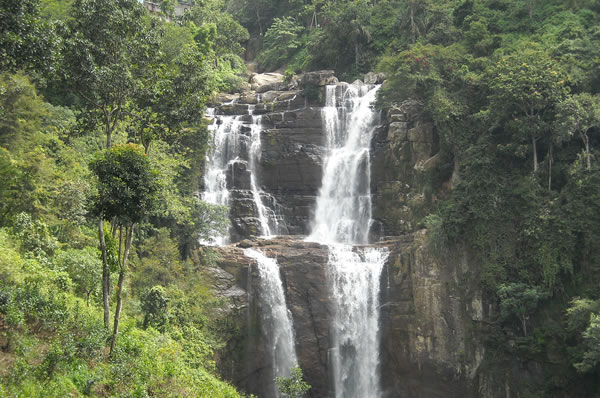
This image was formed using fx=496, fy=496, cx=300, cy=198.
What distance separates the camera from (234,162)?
33.1 m

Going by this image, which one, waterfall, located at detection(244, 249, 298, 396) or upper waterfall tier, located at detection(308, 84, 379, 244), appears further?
upper waterfall tier, located at detection(308, 84, 379, 244)

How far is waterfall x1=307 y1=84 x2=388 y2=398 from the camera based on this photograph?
24.8 m

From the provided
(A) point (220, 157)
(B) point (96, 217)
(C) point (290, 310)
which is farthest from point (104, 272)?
(A) point (220, 157)

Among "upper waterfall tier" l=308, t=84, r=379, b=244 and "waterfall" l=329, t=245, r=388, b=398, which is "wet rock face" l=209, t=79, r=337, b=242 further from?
"waterfall" l=329, t=245, r=388, b=398

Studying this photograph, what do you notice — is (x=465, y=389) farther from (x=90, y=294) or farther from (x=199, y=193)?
(x=199, y=193)

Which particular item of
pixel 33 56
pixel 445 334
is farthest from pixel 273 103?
pixel 33 56

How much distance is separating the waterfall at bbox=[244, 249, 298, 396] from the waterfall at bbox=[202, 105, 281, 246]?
562 cm

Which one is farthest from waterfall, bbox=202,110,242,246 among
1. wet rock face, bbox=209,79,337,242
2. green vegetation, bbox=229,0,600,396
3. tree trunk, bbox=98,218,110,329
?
tree trunk, bbox=98,218,110,329

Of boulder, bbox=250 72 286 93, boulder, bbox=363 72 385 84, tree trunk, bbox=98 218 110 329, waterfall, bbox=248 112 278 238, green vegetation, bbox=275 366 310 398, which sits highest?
boulder, bbox=250 72 286 93

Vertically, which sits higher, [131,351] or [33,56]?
[33,56]

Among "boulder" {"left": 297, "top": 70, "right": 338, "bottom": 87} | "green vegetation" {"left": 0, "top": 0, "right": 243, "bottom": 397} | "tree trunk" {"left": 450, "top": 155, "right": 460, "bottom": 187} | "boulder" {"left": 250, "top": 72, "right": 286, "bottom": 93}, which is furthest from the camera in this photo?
"boulder" {"left": 250, "top": 72, "right": 286, "bottom": 93}

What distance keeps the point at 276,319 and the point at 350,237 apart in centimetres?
791

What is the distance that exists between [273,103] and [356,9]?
13.3m

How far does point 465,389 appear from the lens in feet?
Result: 73.5
